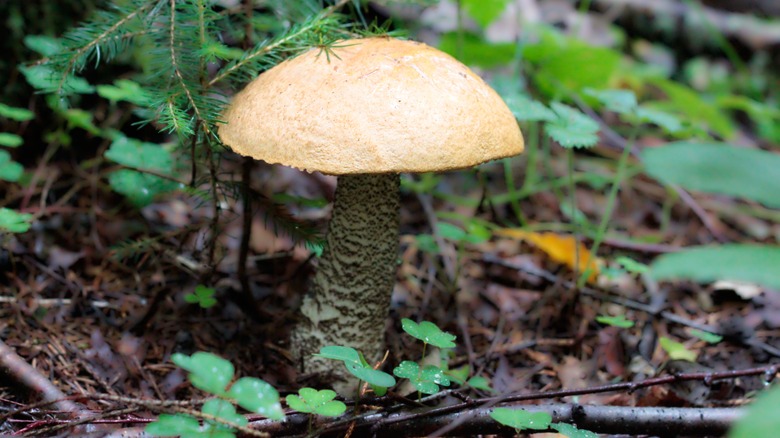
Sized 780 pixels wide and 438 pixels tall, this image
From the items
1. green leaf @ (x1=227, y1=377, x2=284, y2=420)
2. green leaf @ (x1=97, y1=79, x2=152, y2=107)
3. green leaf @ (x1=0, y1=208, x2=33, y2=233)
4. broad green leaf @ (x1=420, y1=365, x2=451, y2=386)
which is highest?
green leaf @ (x1=97, y1=79, x2=152, y2=107)

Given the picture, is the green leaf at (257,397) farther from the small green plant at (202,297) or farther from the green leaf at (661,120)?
the green leaf at (661,120)

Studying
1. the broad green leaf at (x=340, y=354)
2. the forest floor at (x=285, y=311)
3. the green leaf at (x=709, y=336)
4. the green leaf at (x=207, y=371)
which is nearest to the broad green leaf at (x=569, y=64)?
the forest floor at (x=285, y=311)

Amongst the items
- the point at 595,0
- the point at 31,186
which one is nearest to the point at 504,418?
the point at 31,186

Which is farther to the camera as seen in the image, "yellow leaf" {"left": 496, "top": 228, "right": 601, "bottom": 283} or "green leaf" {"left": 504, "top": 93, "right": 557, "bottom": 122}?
"yellow leaf" {"left": 496, "top": 228, "right": 601, "bottom": 283}

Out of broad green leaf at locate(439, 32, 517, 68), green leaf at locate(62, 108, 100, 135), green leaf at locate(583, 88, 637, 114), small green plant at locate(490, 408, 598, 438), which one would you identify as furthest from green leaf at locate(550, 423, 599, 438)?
green leaf at locate(62, 108, 100, 135)

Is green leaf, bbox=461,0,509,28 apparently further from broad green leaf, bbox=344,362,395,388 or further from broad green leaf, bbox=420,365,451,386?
broad green leaf, bbox=344,362,395,388

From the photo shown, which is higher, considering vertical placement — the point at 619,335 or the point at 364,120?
the point at 364,120

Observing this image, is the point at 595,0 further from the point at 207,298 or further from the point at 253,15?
the point at 207,298
